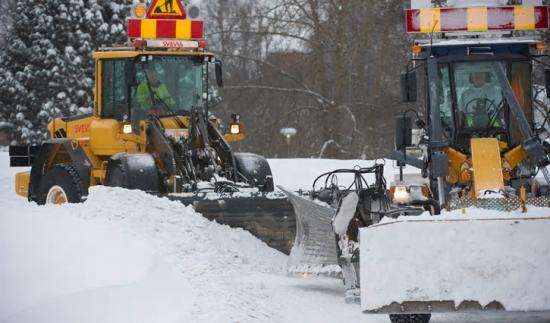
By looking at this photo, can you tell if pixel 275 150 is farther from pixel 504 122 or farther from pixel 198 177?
pixel 504 122

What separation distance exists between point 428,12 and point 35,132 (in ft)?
99.2

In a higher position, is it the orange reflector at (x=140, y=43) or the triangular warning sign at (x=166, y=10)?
the triangular warning sign at (x=166, y=10)

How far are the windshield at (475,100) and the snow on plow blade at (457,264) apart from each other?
2551mm

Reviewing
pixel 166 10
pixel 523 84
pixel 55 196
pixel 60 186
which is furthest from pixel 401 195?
pixel 55 196

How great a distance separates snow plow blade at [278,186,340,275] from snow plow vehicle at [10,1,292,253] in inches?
111

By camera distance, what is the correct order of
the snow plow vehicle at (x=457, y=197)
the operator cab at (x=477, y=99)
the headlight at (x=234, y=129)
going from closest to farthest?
1. the snow plow vehicle at (x=457, y=197)
2. the operator cab at (x=477, y=99)
3. the headlight at (x=234, y=129)

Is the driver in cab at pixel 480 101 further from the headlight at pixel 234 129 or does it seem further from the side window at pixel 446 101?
the headlight at pixel 234 129

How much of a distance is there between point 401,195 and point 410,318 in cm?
133

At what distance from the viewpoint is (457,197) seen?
952cm

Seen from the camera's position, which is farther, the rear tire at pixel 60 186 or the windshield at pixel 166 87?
the windshield at pixel 166 87

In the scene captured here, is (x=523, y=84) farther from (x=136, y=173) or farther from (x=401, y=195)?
(x=136, y=173)

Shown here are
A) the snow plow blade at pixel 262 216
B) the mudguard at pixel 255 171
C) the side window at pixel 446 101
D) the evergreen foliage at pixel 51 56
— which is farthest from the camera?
the evergreen foliage at pixel 51 56

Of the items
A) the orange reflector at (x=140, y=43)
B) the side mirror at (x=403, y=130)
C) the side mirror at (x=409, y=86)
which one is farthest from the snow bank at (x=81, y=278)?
the orange reflector at (x=140, y=43)

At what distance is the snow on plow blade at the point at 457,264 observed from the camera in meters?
7.64
